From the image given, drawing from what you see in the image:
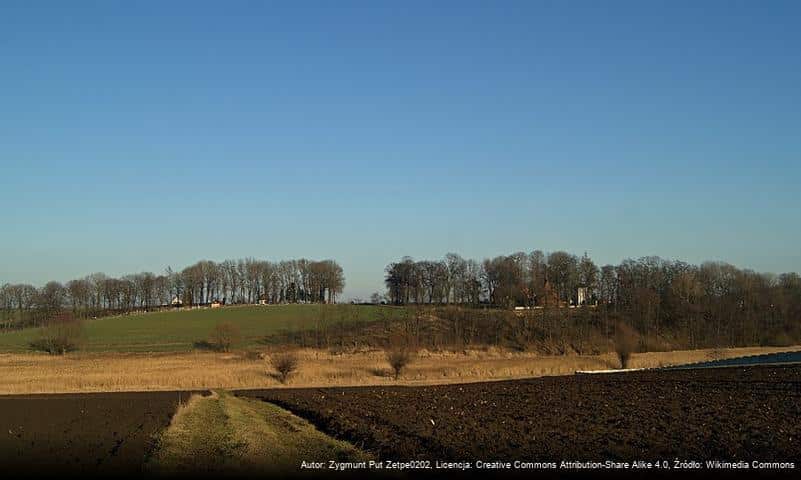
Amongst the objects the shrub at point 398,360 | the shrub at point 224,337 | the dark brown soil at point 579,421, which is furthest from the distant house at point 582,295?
the dark brown soil at point 579,421

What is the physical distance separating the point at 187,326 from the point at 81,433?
83.4 metres

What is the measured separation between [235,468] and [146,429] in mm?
10928

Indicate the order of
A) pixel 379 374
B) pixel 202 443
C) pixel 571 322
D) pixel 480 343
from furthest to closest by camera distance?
pixel 571 322, pixel 480 343, pixel 379 374, pixel 202 443

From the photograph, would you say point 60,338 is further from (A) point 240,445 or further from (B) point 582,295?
(B) point 582,295

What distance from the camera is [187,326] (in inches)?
4190

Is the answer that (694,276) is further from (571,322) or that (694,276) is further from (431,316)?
(431,316)

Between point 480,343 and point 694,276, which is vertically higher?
point 694,276

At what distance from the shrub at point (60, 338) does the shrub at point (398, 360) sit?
41705mm

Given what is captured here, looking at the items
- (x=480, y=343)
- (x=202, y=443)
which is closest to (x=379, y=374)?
(x=480, y=343)

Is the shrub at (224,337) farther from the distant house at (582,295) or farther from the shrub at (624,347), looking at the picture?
the distant house at (582,295)

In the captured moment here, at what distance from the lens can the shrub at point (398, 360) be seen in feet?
194

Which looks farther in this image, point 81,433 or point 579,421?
point 81,433

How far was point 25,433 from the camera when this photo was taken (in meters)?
26.7

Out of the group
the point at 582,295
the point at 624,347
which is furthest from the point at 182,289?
the point at 624,347
